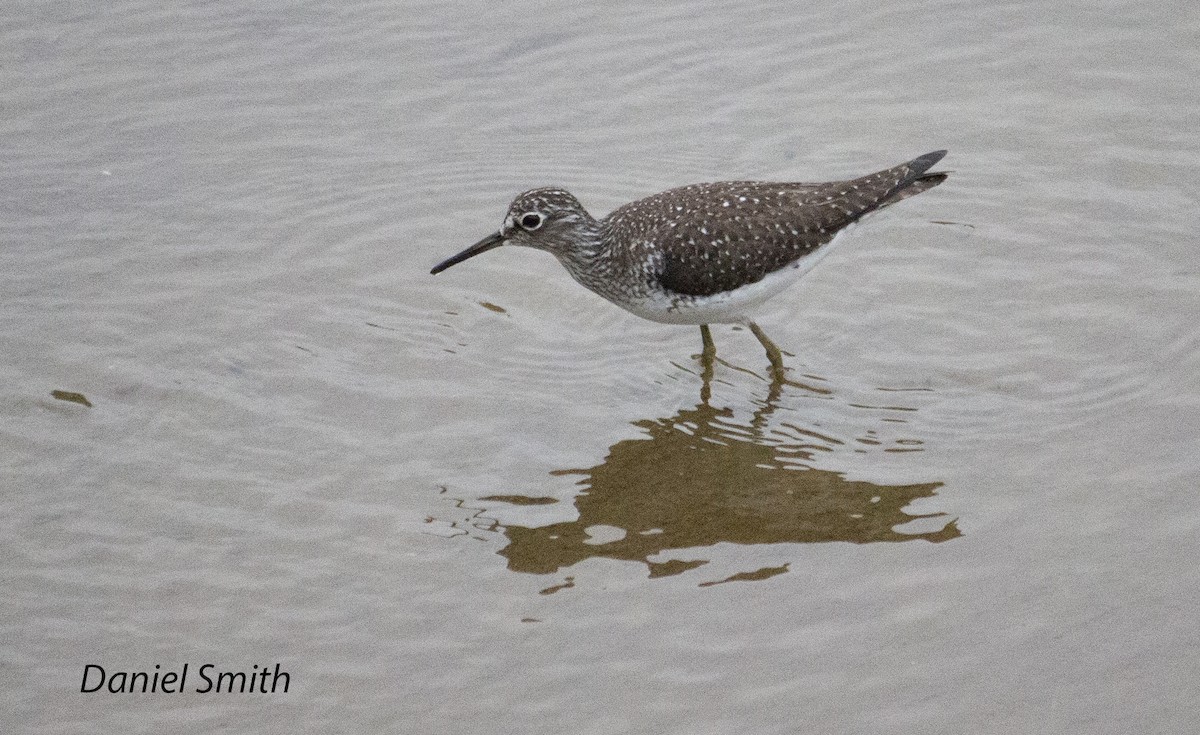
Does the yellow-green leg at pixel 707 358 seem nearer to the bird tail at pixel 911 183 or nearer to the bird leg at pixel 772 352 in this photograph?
the bird leg at pixel 772 352

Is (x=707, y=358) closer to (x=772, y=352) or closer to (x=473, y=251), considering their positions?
(x=772, y=352)

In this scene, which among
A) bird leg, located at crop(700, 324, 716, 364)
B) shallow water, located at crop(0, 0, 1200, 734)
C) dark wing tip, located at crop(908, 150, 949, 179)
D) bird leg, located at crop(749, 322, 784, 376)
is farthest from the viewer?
bird leg, located at crop(700, 324, 716, 364)

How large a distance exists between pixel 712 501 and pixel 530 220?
2.49m

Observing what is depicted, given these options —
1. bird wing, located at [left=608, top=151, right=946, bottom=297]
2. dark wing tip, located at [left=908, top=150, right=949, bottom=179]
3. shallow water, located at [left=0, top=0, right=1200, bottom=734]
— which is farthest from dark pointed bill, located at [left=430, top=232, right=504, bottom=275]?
dark wing tip, located at [left=908, top=150, right=949, bottom=179]

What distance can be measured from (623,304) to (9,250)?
4.31m

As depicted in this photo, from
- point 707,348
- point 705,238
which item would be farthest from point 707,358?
point 705,238

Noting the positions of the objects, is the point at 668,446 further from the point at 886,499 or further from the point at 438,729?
the point at 438,729

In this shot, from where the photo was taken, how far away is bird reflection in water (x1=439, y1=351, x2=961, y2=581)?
274 inches

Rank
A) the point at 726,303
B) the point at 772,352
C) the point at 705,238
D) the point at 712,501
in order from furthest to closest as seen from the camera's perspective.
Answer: the point at 772,352
the point at 705,238
the point at 726,303
the point at 712,501

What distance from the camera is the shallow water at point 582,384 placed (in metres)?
6.10

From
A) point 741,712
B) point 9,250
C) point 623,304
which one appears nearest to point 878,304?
point 623,304

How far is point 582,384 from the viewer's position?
27.9 feet

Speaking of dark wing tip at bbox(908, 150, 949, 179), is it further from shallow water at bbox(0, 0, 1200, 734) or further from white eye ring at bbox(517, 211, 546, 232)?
white eye ring at bbox(517, 211, 546, 232)

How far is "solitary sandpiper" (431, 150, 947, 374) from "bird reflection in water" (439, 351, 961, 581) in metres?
0.76
